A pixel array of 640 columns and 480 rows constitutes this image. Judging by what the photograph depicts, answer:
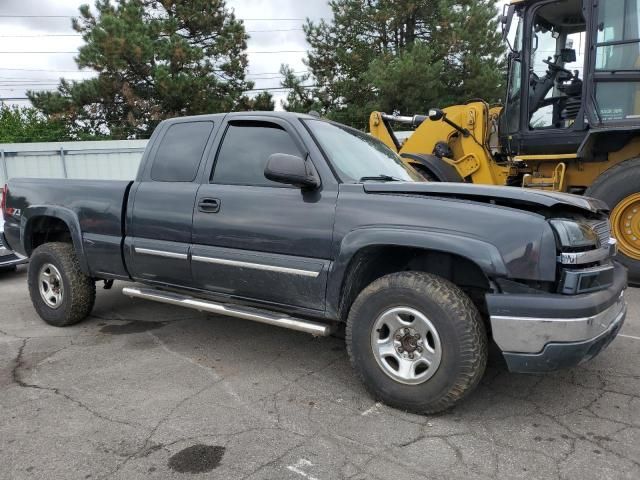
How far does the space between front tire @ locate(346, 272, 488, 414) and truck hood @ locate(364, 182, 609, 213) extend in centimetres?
52

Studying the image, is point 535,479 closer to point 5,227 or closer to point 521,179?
point 5,227

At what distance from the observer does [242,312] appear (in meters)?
3.93

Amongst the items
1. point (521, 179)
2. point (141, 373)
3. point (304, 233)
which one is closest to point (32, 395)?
point (141, 373)

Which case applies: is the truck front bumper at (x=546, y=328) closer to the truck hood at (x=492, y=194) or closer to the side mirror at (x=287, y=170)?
the truck hood at (x=492, y=194)

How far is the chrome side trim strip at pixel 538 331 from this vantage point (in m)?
2.88

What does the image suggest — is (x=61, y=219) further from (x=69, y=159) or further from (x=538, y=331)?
(x=69, y=159)

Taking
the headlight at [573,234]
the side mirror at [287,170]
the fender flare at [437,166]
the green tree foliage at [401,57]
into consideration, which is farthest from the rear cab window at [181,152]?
the green tree foliage at [401,57]

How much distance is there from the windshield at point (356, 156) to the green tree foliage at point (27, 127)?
24245 mm

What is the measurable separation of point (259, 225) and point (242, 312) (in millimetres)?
662

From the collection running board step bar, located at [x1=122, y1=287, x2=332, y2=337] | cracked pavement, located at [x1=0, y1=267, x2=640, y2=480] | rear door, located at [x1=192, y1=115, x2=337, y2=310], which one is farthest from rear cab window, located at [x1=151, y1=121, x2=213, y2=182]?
cracked pavement, located at [x1=0, y1=267, x2=640, y2=480]

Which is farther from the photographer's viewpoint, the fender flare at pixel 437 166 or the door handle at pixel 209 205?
the fender flare at pixel 437 166

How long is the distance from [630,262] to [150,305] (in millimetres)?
5527

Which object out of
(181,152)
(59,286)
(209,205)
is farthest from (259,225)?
(59,286)

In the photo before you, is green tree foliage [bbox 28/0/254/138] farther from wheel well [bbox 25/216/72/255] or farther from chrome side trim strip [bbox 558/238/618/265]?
chrome side trim strip [bbox 558/238/618/265]
